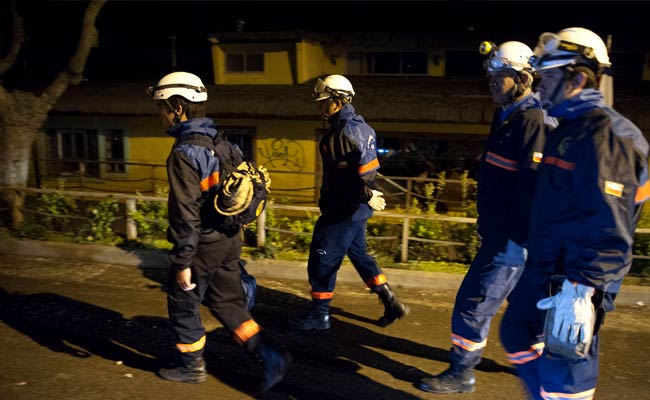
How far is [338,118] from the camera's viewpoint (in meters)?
4.14

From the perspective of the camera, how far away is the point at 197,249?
315cm

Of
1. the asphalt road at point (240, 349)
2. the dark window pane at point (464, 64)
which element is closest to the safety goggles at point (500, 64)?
the asphalt road at point (240, 349)

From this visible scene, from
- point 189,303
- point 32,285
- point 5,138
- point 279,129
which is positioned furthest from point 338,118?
point 279,129

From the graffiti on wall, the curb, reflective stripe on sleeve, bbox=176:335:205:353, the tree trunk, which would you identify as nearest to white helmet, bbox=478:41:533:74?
reflective stripe on sleeve, bbox=176:335:205:353

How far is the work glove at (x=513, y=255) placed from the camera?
3.00m

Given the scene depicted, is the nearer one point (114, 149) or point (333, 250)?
point (333, 250)

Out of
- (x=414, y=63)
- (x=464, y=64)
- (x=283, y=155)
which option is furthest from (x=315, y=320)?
(x=464, y=64)

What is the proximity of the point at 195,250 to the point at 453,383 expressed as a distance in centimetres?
191

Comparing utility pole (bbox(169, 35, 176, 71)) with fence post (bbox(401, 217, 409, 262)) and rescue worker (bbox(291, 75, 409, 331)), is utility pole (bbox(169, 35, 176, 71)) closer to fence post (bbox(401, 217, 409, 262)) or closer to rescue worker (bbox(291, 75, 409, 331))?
fence post (bbox(401, 217, 409, 262))

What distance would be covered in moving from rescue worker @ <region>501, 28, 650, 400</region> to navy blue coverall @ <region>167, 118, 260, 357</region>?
180 centimetres

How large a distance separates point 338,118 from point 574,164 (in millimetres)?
2173

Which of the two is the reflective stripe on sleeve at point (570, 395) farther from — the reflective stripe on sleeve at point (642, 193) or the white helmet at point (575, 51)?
the white helmet at point (575, 51)

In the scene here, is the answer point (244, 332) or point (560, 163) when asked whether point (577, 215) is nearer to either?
point (560, 163)

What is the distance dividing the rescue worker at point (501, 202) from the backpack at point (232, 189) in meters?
1.44
